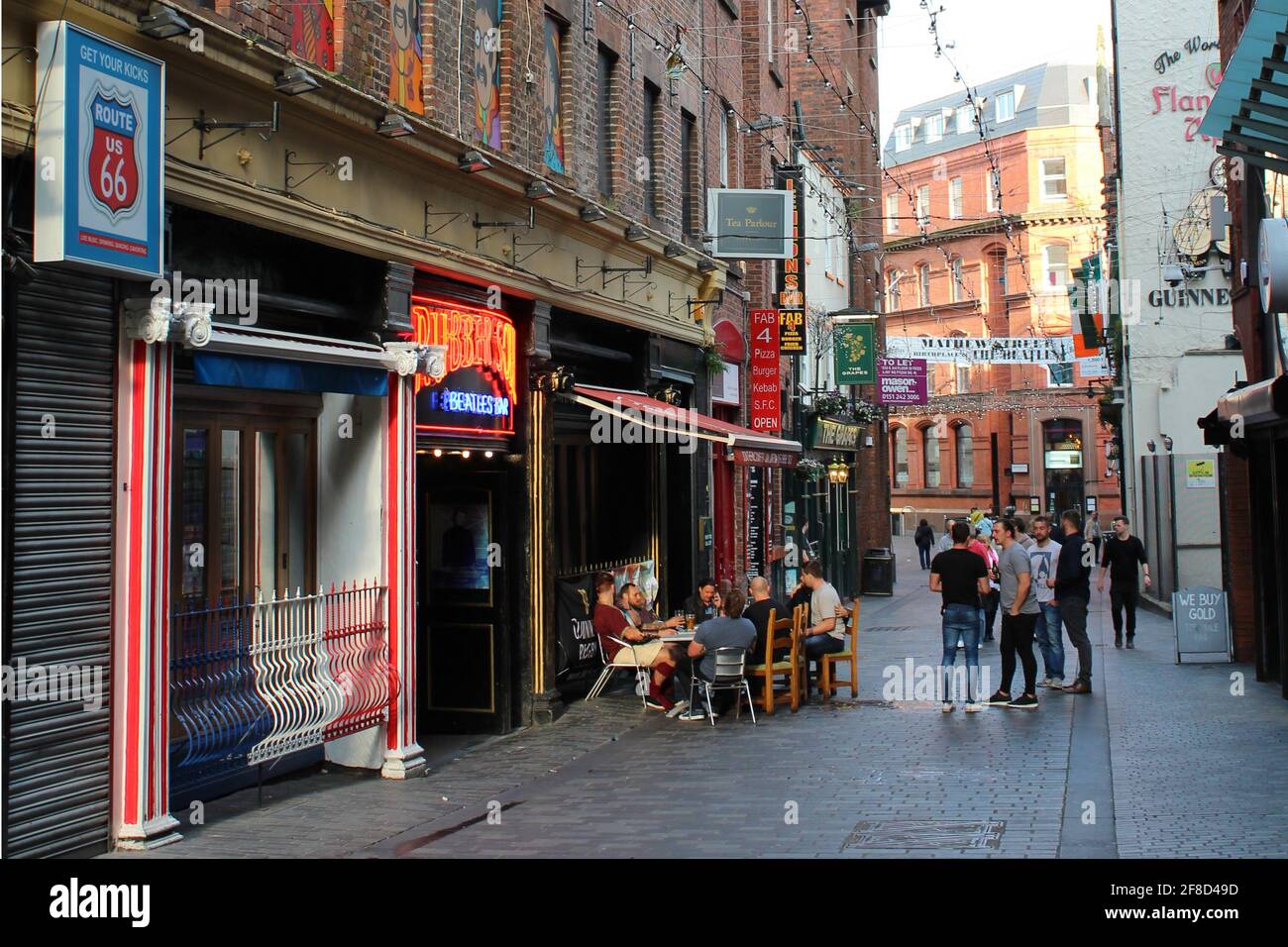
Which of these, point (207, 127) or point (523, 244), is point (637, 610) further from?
point (207, 127)

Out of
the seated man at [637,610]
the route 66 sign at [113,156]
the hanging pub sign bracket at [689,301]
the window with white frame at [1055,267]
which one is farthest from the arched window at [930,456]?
the route 66 sign at [113,156]

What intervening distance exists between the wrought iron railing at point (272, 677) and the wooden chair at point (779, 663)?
13.5ft

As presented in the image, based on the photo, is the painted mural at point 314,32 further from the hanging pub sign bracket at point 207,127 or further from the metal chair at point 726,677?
the metal chair at point 726,677

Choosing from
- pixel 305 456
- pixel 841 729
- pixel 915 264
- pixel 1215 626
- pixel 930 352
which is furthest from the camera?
pixel 915 264

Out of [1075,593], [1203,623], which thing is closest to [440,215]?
[1075,593]

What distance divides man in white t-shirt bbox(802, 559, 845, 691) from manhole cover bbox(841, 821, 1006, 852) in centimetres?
561

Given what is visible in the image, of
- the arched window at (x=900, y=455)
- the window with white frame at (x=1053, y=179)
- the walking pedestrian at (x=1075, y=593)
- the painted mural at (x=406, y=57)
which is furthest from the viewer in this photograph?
the arched window at (x=900, y=455)

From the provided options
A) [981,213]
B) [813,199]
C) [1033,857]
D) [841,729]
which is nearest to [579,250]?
[841,729]

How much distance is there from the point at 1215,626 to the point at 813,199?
1376 centimetres

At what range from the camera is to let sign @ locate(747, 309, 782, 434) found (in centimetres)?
2228

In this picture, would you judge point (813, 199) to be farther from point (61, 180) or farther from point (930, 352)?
point (61, 180)

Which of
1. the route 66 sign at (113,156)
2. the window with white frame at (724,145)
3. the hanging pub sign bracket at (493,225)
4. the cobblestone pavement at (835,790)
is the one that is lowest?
the cobblestone pavement at (835,790)

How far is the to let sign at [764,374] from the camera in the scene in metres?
22.3

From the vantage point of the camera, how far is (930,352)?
3381 cm
